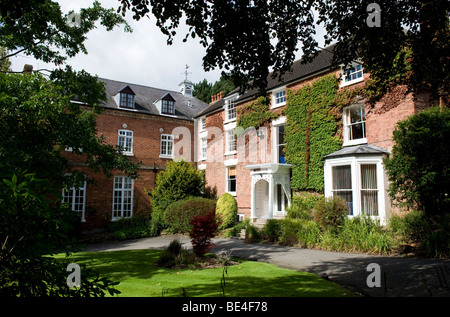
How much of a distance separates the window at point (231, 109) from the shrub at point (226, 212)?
22.4 feet

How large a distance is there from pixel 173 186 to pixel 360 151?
1270 centimetres

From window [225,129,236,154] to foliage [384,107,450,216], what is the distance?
505 inches

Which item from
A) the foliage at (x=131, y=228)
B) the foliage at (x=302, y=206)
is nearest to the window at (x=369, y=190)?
the foliage at (x=302, y=206)

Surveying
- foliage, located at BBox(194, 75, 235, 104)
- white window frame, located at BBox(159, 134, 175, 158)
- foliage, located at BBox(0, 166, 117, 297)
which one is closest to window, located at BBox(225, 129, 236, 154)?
white window frame, located at BBox(159, 134, 175, 158)

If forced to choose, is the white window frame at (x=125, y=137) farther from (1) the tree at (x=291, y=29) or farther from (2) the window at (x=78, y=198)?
(1) the tree at (x=291, y=29)

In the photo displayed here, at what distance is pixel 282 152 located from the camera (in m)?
20.2

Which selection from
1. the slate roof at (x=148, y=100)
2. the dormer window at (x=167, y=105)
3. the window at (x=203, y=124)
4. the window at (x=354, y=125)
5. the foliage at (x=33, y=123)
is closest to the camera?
the foliage at (x=33, y=123)

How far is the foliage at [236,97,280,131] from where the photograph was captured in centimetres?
1945

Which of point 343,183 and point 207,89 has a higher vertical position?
point 207,89

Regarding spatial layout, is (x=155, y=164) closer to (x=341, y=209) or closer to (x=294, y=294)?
(x=341, y=209)

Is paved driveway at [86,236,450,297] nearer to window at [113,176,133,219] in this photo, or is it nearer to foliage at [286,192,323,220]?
foliage at [286,192,323,220]

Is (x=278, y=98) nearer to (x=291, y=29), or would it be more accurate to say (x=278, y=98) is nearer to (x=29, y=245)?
(x=291, y=29)

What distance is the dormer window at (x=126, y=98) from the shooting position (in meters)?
23.6

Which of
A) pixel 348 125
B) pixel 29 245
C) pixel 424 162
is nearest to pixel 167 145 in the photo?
pixel 348 125
